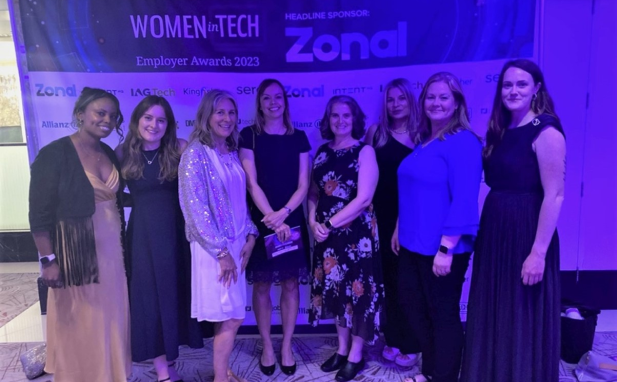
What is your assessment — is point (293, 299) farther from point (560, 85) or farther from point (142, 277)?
point (560, 85)

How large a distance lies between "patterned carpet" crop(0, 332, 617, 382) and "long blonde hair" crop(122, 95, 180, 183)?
1328 millimetres

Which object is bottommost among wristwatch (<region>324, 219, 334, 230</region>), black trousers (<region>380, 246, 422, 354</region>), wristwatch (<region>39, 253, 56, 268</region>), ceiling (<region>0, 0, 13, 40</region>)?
black trousers (<region>380, 246, 422, 354</region>)

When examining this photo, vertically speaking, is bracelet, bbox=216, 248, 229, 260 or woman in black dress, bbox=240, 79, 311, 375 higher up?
woman in black dress, bbox=240, 79, 311, 375

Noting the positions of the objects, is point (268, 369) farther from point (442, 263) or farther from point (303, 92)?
point (303, 92)

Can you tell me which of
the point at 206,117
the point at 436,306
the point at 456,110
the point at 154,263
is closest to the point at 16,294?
the point at 154,263

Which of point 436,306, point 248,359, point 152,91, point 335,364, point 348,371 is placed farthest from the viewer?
point 152,91

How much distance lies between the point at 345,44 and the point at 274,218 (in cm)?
138

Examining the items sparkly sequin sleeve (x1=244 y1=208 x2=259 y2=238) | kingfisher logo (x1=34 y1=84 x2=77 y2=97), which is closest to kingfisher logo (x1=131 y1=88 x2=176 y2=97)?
kingfisher logo (x1=34 y1=84 x2=77 y2=97)

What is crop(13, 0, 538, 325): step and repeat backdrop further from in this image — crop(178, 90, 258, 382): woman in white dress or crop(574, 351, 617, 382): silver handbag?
crop(574, 351, 617, 382): silver handbag

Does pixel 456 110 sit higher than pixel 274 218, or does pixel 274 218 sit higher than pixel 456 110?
pixel 456 110

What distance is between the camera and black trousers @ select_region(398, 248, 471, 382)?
2.05 m

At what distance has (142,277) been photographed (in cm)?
219

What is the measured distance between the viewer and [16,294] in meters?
4.05

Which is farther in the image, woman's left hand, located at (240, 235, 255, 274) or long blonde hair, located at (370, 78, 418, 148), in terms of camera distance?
long blonde hair, located at (370, 78, 418, 148)
